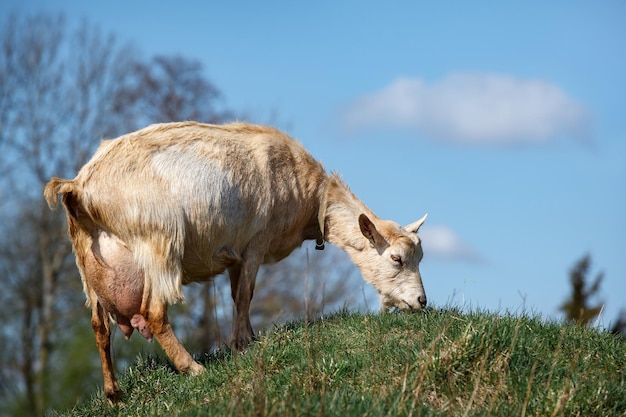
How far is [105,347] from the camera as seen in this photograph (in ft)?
27.8

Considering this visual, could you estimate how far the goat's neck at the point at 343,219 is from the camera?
399 inches

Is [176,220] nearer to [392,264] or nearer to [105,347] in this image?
[105,347]

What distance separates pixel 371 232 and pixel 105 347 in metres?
3.30

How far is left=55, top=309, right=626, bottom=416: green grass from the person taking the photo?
20.6 feet

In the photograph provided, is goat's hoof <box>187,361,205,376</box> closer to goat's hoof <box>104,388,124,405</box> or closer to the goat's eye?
goat's hoof <box>104,388,124,405</box>

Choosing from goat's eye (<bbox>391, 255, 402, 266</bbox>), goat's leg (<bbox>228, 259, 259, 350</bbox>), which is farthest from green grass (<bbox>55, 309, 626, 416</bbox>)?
goat's eye (<bbox>391, 255, 402, 266</bbox>)

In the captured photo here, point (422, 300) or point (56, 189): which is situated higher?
point (422, 300)

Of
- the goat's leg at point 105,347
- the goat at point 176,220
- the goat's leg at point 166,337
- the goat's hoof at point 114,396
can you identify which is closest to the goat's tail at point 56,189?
the goat at point 176,220

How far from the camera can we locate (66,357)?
23922mm

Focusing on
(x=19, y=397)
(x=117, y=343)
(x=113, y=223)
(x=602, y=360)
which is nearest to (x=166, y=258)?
(x=113, y=223)

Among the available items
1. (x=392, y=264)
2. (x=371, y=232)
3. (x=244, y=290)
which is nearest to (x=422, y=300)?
(x=392, y=264)

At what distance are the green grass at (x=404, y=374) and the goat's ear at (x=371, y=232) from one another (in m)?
1.48

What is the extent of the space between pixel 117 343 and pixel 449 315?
15360 mm

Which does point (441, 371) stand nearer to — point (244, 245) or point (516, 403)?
point (516, 403)
